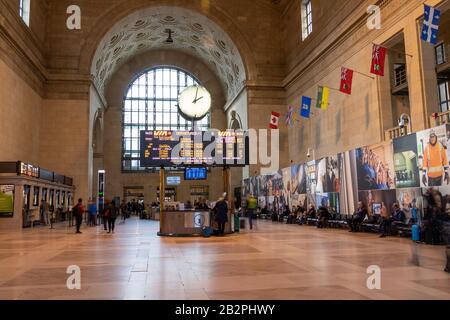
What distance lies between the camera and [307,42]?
2762 cm

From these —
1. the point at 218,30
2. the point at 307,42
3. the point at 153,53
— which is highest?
the point at 153,53

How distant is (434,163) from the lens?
12.6 metres

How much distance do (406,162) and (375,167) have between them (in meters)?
2.21

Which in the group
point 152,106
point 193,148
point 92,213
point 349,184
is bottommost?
point 92,213

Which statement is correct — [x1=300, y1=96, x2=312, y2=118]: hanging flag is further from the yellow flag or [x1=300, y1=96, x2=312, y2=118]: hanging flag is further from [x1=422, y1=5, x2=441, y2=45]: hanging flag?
[x1=422, y1=5, x2=441, y2=45]: hanging flag

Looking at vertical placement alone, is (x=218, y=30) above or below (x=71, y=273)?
above

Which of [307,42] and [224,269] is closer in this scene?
[224,269]

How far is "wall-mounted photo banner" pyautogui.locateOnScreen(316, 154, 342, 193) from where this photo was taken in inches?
766

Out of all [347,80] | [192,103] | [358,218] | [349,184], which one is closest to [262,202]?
[192,103]

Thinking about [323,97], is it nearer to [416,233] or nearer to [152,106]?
[416,233]

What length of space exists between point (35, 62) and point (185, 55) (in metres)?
21.2

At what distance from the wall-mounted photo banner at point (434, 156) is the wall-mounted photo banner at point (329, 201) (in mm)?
6635
